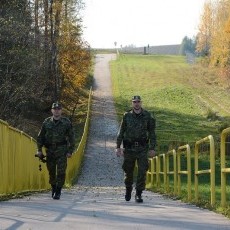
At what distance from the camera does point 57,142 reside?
12852 millimetres

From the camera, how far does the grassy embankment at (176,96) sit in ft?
142

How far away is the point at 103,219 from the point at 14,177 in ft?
18.2

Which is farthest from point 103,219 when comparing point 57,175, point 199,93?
point 199,93

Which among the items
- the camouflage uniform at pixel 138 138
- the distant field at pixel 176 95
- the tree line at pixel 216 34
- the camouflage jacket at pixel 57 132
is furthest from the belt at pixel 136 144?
the tree line at pixel 216 34

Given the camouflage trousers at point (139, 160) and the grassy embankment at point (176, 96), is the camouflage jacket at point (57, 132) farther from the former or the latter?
the grassy embankment at point (176, 96)

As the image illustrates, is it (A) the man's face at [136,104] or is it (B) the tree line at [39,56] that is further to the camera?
(B) the tree line at [39,56]

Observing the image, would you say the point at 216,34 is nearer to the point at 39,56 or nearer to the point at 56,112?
the point at 39,56

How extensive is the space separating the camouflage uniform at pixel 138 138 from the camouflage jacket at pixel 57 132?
1.28 m

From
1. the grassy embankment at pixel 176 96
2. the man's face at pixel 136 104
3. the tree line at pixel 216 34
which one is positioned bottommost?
the grassy embankment at pixel 176 96

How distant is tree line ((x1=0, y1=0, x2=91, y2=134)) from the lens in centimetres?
2760

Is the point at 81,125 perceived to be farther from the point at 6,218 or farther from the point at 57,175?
the point at 6,218

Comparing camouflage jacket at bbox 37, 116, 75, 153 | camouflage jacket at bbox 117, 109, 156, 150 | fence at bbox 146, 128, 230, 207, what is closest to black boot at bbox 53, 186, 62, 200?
camouflage jacket at bbox 37, 116, 75, 153

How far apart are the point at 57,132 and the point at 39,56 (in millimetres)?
19736

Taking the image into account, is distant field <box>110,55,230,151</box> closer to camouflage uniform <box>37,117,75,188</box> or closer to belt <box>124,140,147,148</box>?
camouflage uniform <box>37,117,75,188</box>
